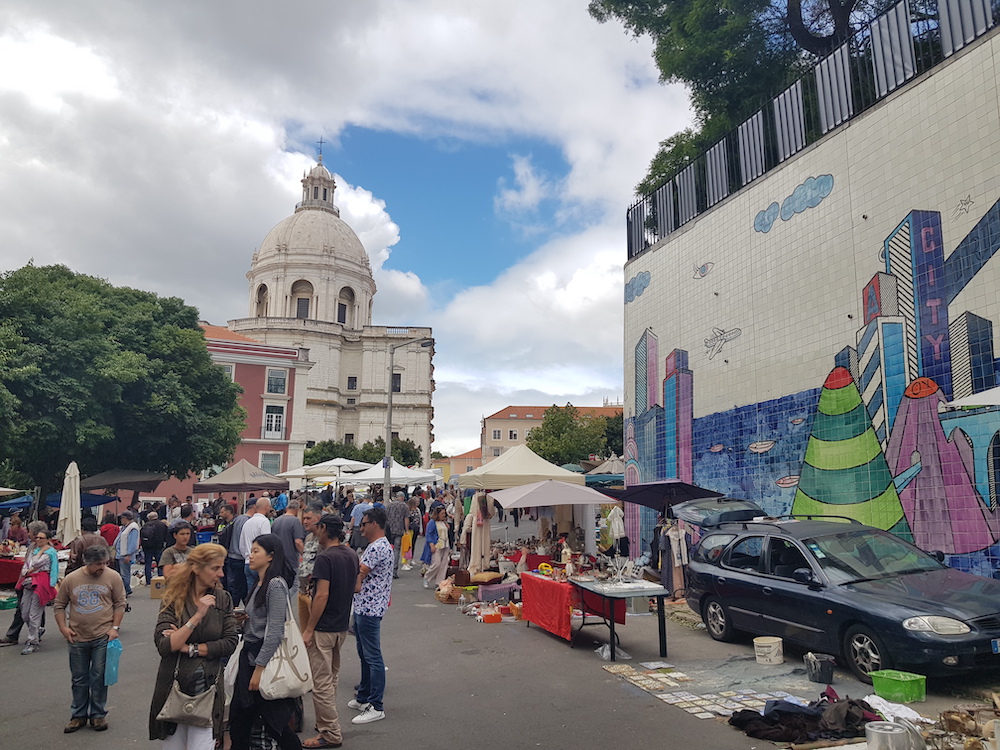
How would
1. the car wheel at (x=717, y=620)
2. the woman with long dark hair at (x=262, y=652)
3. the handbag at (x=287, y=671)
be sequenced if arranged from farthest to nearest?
the car wheel at (x=717, y=620) < the woman with long dark hair at (x=262, y=652) < the handbag at (x=287, y=671)

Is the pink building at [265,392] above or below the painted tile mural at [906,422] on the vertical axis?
above

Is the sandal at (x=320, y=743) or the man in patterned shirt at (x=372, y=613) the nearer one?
the sandal at (x=320, y=743)

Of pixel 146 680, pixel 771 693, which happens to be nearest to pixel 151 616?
pixel 146 680

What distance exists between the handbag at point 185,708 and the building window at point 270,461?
2154 inches

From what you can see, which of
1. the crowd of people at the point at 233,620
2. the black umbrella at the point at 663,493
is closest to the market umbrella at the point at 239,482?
the black umbrella at the point at 663,493

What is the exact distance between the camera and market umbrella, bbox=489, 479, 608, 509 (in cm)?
1321

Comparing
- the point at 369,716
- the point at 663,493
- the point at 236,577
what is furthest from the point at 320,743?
the point at 663,493

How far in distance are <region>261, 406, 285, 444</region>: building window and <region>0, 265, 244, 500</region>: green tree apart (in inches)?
790

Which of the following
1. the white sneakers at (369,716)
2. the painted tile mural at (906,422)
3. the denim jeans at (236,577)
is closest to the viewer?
the white sneakers at (369,716)

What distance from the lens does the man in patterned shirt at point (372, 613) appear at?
6.41 metres

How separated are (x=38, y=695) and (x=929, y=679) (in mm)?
9028

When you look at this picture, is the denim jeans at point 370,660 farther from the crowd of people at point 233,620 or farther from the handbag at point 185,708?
the handbag at point 185,708

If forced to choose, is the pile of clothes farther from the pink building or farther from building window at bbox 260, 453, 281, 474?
building window at bbox 260, 453, 281, 474

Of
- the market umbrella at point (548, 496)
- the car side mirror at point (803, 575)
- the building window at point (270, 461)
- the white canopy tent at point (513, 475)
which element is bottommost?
the car side mirror at point (803, 575)
